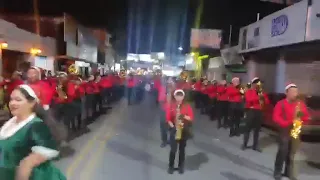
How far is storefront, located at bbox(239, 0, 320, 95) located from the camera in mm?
13000

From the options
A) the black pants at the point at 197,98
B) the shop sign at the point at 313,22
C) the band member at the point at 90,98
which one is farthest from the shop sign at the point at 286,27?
the black pants at the point at 197,98

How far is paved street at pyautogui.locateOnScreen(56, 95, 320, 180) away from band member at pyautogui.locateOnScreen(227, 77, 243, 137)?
1.31 feet

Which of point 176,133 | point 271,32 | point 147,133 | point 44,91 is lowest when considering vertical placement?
point 147,133

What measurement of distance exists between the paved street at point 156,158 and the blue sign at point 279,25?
3.43 meters

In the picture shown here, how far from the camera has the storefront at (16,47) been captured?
22.4 m

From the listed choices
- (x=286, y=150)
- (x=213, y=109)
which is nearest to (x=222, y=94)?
(x=213, y=109)

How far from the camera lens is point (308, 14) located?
12.8 m

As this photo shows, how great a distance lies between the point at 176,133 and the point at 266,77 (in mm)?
12292

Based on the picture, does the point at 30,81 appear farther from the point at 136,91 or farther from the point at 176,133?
the point at 136,91

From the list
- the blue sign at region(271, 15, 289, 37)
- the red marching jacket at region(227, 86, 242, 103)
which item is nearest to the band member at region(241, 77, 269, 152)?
the red marching jacket at region(227, 86, 242, 103)

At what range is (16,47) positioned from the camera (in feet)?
80.3

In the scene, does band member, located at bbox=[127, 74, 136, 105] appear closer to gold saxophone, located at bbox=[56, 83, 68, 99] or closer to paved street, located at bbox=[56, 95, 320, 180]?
paved street, located at bbox=[56, 95, 320, 180]

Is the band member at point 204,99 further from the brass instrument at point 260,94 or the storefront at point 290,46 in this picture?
the brass instrument at point 260,94

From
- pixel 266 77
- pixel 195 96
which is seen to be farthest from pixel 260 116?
pixel 195 96
